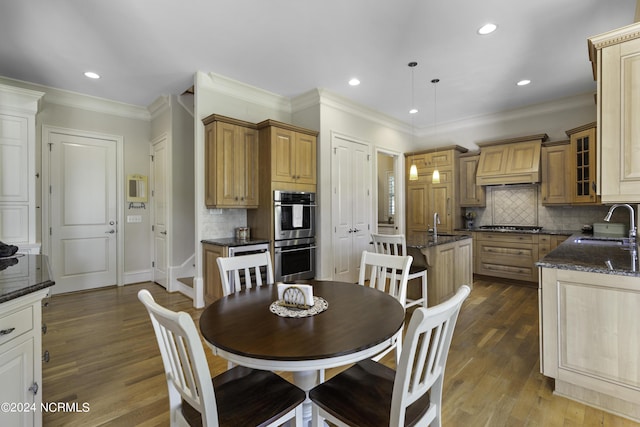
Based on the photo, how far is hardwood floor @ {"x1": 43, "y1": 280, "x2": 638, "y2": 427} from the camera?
1732mm

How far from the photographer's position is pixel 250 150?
382 centimetres

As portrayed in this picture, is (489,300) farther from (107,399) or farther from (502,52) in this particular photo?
(107,399)

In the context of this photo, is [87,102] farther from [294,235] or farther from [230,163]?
[294,235]

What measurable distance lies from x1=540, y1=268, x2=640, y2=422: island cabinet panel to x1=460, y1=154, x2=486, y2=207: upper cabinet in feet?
12.0

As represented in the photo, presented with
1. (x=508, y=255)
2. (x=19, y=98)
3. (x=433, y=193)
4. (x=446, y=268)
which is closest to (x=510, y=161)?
(x=433, y=193)

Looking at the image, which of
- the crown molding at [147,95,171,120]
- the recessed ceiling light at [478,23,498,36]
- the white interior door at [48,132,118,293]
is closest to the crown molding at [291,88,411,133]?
the crown molding at [147,95,171,120]

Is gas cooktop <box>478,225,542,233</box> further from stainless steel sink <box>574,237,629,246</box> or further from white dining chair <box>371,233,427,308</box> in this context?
white dining chair <box>371,233,427,308</box>

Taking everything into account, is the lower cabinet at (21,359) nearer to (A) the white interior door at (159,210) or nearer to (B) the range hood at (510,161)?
(A) the white interior door at (159,210)

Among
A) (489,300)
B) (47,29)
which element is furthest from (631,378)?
(47,29)

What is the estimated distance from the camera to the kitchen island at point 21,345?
121 centimetres

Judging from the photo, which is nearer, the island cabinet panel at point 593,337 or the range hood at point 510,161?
the island cabinet panel at point 593,337

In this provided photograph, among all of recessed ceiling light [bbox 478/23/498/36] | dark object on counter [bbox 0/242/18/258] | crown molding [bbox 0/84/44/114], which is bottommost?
dark object on counter [bbox 0/242/18/258]

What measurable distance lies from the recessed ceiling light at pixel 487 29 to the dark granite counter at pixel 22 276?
3.77m

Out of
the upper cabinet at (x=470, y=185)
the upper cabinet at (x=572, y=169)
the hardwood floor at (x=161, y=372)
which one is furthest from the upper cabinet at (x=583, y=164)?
the hardwood floor at (x=161, y=372)
